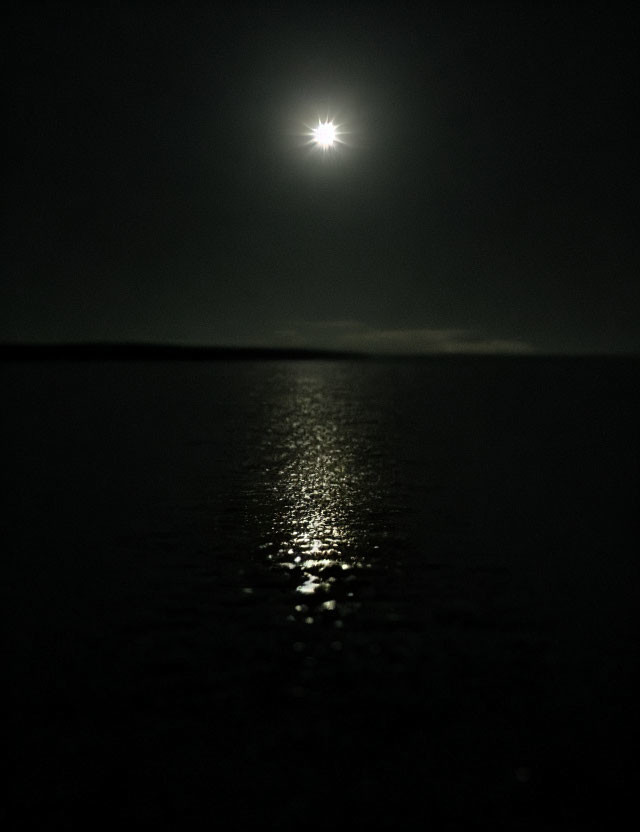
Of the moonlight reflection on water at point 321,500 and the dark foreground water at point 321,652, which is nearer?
the dark foreground water at point 321,652

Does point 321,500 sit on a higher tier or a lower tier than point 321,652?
lower

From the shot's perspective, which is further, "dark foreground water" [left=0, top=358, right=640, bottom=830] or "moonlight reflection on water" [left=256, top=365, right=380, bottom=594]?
"moonlight reflection on water" [left=256, top=365, right=380, bottom=594]

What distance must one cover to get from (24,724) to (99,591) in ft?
30.2

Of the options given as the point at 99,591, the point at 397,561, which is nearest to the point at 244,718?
the point at 99,591

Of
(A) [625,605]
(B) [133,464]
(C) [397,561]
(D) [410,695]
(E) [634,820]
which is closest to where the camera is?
(E) [634,820]

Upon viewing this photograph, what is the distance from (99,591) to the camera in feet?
80.4

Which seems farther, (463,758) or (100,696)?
(100,696)

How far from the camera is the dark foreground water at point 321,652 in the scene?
13.3 metres

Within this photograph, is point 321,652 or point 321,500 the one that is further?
point 321,500

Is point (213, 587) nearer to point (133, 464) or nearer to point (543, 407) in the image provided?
point (133, 464)

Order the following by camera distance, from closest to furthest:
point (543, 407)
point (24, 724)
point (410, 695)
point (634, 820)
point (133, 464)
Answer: point (634, 820), point (24, 724), point (410, 695), point (133, 464), point (543, 407)

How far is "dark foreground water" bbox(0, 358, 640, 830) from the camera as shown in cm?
1327

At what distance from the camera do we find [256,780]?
1350 cm

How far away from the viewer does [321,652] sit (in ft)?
62.4
